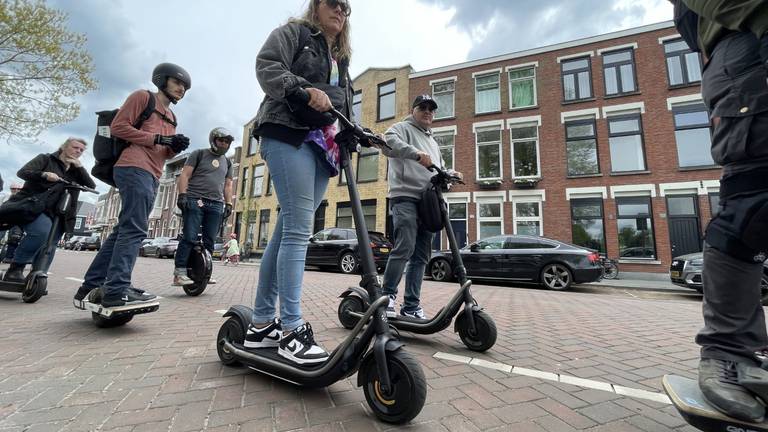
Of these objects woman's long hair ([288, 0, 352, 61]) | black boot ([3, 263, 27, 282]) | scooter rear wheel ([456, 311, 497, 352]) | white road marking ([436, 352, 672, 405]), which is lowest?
white road marking ([436, 352, 672, 405])

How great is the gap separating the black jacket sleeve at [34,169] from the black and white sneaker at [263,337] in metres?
3.66

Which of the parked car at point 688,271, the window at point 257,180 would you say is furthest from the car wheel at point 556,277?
the window at point 257,180

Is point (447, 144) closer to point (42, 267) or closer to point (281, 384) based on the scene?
point (42, 267)

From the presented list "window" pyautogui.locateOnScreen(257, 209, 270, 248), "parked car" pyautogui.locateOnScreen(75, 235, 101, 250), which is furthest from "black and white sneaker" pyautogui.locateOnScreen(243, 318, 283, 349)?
→ "parked car" pyautogui.locateOnScreen(75, 235, 101, 250)

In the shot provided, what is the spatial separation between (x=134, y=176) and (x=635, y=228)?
15439 mm

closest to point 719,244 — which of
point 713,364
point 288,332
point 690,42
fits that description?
point 713,364

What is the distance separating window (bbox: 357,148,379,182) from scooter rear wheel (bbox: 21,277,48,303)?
15582mm

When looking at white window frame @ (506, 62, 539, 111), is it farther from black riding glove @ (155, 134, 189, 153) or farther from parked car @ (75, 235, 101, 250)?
parked car @ (75, 235, 101, 250)

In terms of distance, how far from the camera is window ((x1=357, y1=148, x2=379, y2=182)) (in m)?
18.8

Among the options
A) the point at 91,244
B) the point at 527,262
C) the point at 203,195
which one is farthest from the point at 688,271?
the point at 91,244

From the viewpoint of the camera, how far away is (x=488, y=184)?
1541cm

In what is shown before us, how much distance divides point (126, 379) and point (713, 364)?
94.9 inches

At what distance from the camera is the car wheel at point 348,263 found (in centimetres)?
1082

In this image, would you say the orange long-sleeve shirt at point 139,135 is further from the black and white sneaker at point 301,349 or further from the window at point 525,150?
the window at point 525,150
